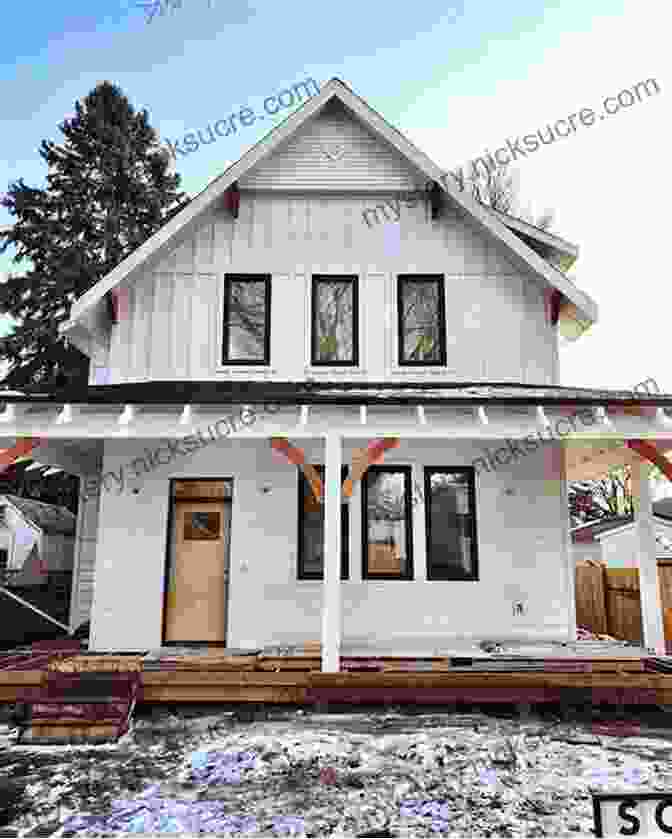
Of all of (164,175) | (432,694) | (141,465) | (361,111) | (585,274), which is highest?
(164,175)

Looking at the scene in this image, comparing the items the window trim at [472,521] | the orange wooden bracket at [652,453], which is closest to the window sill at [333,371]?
the window trim at [472,521]

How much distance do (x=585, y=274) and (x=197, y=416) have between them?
2370cm

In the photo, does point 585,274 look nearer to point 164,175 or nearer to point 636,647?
point 164,175

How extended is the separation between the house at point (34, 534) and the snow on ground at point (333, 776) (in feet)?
39.1

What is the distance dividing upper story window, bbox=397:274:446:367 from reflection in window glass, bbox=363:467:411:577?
190cm

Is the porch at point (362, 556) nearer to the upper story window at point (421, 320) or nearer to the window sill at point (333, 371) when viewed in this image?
the window sill at point (333, 371)

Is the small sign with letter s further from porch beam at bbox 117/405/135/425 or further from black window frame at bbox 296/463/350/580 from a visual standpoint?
black window frame at bbox 296/463/350/580

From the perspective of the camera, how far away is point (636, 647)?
827 centimetres

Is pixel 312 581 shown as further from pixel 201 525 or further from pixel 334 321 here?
pixel 334 321

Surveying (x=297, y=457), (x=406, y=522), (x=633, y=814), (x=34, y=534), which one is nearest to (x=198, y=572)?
(x=297, y=457)

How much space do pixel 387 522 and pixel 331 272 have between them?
3.93 meters

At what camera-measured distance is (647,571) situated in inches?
323

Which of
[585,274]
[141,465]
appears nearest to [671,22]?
[141,465]

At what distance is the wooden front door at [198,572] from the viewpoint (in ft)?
28.3
